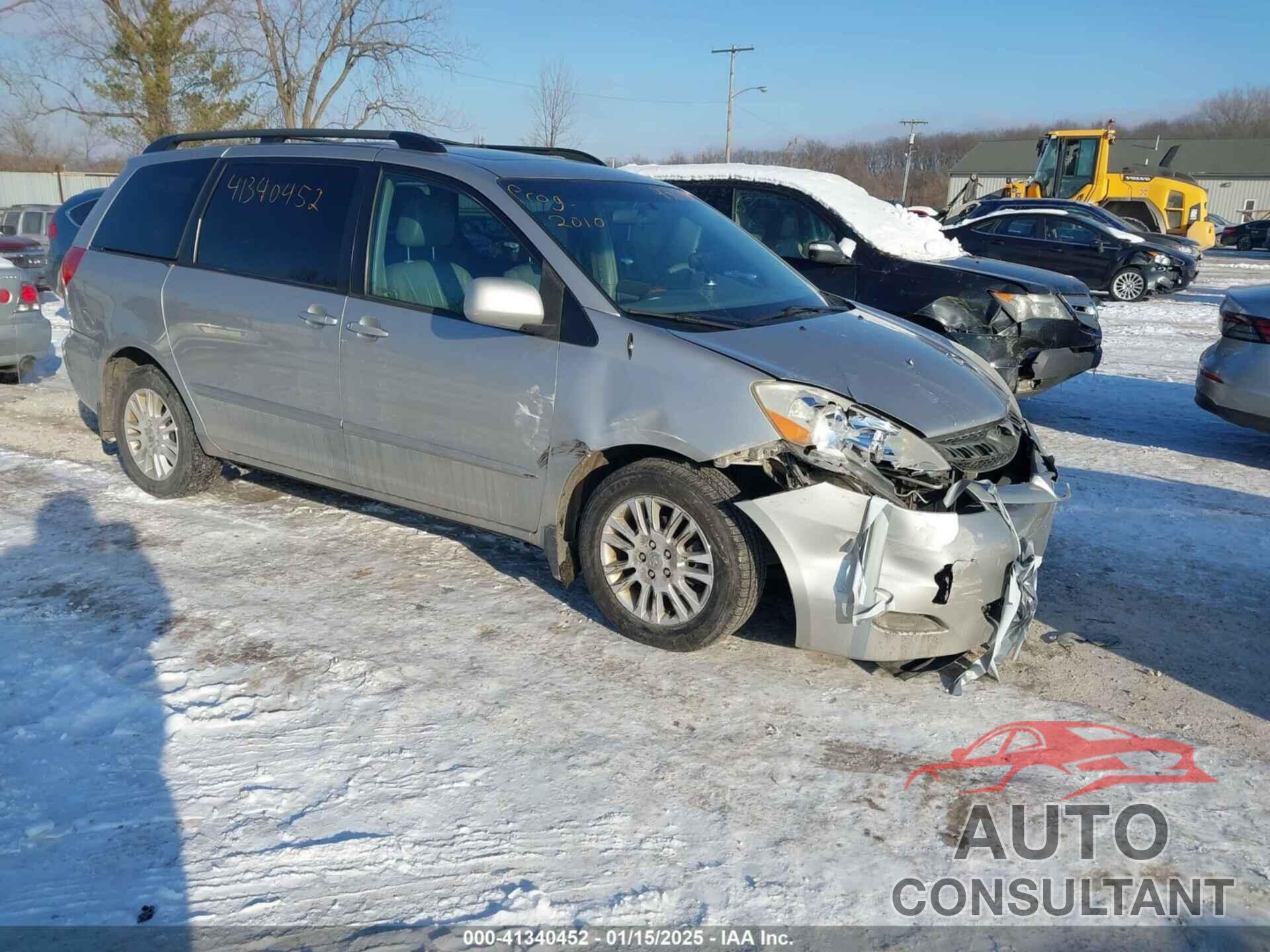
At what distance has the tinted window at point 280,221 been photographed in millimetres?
5043

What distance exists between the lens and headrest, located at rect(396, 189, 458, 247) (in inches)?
188

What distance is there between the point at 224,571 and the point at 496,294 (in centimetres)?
204

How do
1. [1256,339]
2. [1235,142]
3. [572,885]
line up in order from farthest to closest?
1. [1235,142]
2. [1256,339]
3. [572,885]

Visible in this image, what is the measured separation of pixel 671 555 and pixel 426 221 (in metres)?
2.00

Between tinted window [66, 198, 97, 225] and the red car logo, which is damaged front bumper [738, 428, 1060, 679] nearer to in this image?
the red car logo

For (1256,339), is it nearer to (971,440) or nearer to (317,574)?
(971,440)

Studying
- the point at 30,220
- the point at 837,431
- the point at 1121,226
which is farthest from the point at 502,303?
the point at 30,220

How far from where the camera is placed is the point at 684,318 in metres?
4.41

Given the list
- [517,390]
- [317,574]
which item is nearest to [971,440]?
[517,390]

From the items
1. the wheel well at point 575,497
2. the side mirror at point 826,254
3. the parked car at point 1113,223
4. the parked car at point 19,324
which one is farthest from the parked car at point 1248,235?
the wheel well at point 575,497

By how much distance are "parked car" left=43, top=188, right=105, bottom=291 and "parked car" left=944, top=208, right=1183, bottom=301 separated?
13.2 meters

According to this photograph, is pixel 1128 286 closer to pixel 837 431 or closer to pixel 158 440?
pixel 837 431

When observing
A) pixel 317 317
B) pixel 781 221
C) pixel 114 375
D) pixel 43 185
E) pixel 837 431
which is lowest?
pixel 114 375

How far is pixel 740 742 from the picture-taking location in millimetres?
3619
